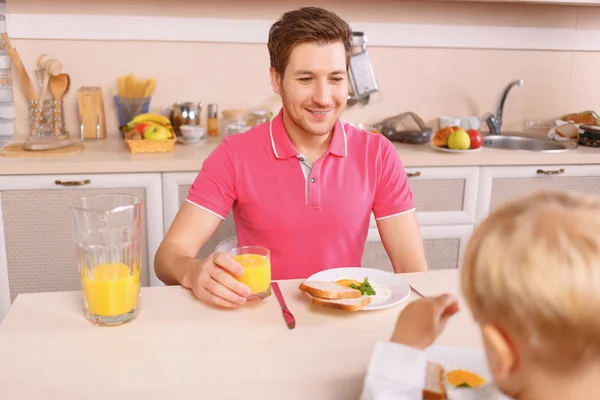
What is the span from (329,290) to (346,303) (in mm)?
46

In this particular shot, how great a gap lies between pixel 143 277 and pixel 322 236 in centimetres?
97

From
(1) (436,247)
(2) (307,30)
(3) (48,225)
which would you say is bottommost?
(1) (436,247)

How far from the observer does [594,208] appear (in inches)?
24.6

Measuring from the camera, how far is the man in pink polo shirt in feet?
5.18

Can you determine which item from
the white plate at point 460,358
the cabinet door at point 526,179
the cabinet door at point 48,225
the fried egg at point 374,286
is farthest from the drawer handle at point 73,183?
the white plate at point 460,358

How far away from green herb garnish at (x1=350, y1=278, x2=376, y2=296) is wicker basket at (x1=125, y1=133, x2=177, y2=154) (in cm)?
142

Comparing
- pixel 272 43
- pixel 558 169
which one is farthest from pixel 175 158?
pixel 558 169

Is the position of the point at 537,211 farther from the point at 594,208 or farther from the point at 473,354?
the point at 473,354

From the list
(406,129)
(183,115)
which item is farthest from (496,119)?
(183,115)

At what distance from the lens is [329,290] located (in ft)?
3.68

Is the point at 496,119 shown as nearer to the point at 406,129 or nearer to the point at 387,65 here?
the point at 406,129

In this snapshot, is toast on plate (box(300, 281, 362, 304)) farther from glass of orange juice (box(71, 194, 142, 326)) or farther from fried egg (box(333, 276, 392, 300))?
glass of orange juice (box(71, 194, 142, 326))

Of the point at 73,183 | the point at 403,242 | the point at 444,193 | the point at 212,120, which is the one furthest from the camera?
the point at 212,120

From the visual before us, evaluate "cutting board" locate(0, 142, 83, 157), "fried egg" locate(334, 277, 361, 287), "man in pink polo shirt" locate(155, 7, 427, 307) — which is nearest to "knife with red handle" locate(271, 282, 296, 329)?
"fried egg" locate(334, 277, 361, 287)
